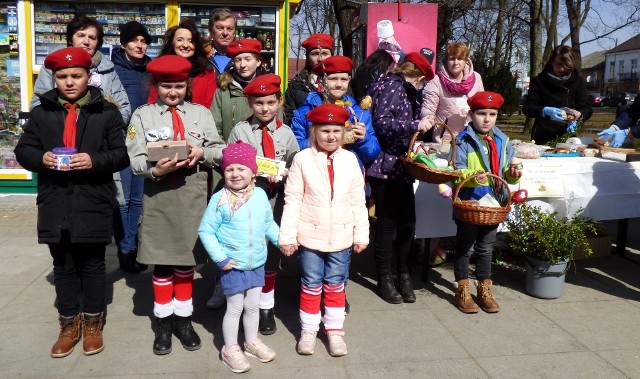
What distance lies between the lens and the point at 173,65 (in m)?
3.54

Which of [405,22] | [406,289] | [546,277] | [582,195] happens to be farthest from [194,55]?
[405,22]

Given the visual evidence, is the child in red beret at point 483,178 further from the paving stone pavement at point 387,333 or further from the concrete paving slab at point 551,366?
Result: the concrete paving slab at point 551,366

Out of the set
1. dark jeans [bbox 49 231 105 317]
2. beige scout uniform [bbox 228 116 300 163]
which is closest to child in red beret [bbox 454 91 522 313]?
beige scout uniform [bbox 228 116 300 163]

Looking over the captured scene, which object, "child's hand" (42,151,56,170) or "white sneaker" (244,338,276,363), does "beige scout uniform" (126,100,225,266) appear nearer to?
"child's hand" (42,151,56,170)

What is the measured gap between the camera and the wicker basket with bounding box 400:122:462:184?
3.95m

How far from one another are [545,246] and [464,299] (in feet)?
2.54

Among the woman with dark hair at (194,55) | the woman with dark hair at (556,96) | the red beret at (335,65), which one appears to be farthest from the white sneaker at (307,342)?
the woman with dark hair at (556,96)

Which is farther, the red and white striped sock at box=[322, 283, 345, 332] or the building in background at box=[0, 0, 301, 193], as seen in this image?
the building in background at box=[0, 0, 301, 193]

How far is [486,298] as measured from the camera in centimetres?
448

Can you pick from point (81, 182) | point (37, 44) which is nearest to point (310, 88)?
point (81, 182)

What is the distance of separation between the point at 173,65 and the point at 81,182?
868 mm

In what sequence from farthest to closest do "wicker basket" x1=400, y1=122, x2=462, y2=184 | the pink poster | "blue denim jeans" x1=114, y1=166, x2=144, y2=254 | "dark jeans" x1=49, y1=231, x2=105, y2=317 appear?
the pink poster, "blue denim jeans" x1=114, y1=166, x2=144, y2=254, "wicker basket" x1=400, y1=122, x2=462, y2=184, "dark jeans" x1=49, y1=231, x2=105, y2=317

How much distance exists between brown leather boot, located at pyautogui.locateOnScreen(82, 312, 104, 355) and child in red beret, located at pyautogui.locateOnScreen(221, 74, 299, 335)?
100cm

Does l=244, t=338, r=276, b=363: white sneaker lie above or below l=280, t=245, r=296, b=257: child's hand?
below
